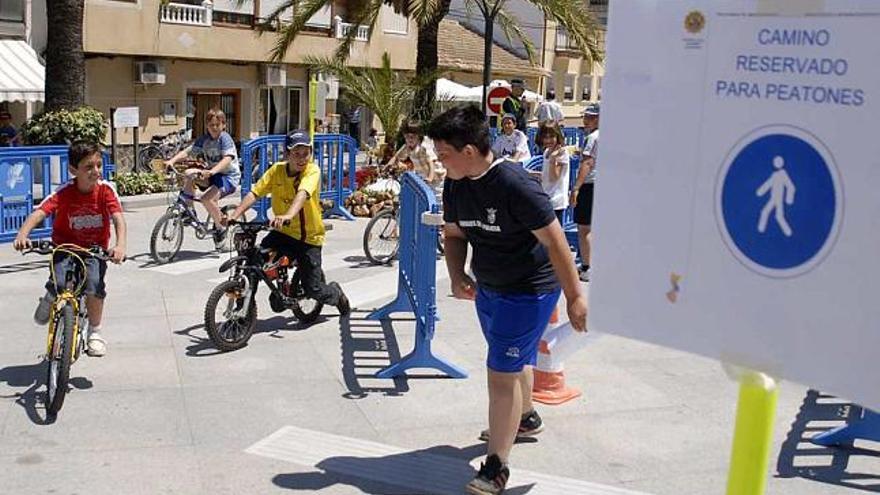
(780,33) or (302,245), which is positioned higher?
(780,33)

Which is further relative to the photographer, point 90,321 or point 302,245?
point 302,245

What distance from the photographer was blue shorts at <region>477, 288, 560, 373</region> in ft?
14.7

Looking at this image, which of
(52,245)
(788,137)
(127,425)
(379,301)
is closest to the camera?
(788,137)

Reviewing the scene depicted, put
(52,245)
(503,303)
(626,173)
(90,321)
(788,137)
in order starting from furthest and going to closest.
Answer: (90,321), (52,245), (503,303), (626,173), (788,137)

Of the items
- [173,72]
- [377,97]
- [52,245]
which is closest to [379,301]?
[52,245]

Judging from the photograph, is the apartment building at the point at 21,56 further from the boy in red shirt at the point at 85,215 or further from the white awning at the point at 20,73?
the boy in red shirt at the point at 85,215

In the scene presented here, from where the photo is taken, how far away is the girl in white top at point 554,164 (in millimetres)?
9539

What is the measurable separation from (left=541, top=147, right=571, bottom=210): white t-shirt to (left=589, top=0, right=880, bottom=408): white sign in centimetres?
741

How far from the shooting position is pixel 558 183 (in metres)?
9.73

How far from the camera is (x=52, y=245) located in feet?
19.5

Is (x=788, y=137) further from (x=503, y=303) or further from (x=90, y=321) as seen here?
(x=90, y=321)

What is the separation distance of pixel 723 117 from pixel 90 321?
5.52 metres

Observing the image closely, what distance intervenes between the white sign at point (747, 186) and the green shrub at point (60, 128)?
1287 centimetres

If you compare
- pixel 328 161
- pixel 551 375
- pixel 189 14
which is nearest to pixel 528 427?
pixel 551 375
